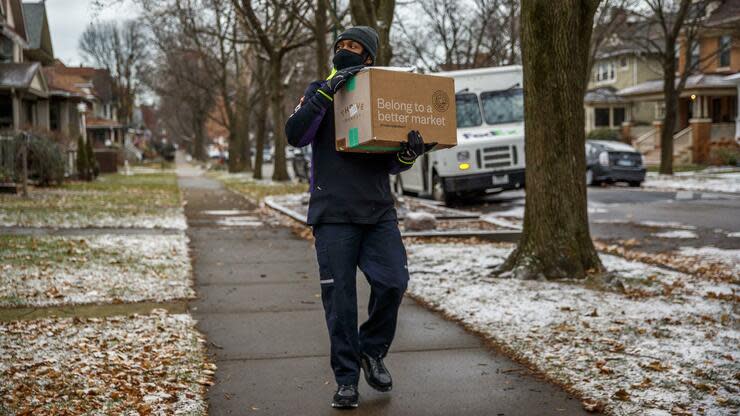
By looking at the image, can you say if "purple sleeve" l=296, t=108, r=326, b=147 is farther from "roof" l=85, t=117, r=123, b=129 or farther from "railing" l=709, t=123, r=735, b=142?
"roof" l=85, t=117, r=123, b=129

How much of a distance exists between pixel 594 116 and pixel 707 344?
177 feet

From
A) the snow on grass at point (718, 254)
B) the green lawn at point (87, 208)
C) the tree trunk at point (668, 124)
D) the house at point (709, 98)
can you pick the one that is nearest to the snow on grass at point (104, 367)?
the snow on grass at point (718, 254)

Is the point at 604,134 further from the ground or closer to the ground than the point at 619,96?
closer to the ground

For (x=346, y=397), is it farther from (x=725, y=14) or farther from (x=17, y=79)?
(x=725, y=14)

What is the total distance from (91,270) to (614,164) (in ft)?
67.6

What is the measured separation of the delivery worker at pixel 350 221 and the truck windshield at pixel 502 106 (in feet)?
51.3

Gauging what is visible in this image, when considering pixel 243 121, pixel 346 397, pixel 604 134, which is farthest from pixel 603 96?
pixel 346 397

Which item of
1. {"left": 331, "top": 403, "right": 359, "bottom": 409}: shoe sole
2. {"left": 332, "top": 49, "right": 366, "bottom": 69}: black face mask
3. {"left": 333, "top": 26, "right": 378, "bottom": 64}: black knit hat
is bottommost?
{"left": 331, "top": 403, "right": 359, "bottom": 409}: shoe sole

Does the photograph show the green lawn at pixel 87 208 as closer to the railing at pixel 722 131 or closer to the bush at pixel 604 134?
the railing at pixel 722 131

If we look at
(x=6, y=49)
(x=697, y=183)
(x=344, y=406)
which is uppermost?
(x=6, y=49)

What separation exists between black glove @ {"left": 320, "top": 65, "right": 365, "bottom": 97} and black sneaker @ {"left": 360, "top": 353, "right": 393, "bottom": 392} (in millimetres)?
1570

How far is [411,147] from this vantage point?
461cm

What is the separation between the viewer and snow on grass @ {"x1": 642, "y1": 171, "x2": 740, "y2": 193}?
24.2 m

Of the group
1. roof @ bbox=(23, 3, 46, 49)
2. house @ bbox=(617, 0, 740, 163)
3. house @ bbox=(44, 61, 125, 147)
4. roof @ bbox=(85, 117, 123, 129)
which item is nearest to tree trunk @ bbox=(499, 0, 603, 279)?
house @ bbox=(617, 0, 740, 163)
